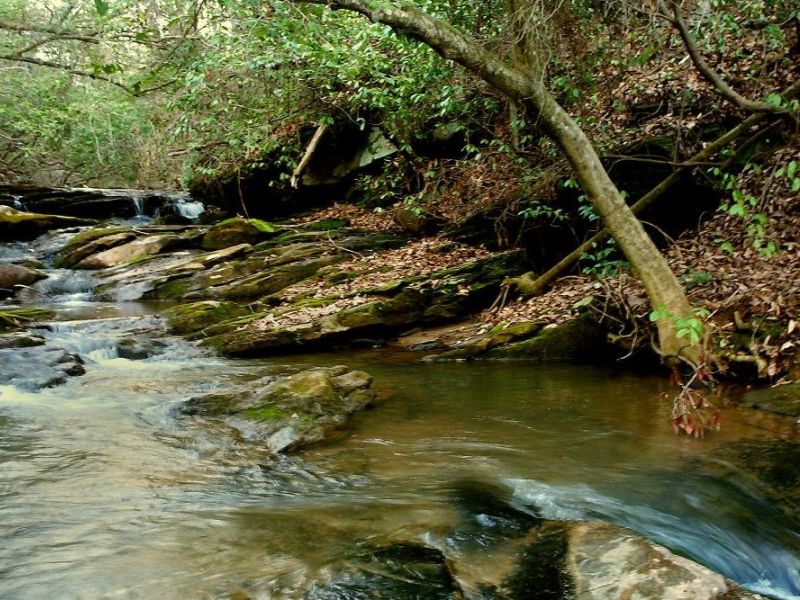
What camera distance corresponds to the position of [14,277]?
14.0 meters

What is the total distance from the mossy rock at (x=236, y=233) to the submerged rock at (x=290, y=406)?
28.2 ft

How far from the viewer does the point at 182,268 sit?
14.1 m

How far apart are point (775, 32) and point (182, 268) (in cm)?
1157

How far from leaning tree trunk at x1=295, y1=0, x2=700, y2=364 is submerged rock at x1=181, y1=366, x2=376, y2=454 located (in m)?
3.45

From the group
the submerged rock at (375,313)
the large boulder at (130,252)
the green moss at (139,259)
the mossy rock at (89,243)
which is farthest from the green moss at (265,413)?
the mossy rock at (89,243)

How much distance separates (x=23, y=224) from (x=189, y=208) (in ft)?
16.4

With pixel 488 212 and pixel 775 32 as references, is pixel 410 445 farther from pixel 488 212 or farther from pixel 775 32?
Answer: pixel 488 212

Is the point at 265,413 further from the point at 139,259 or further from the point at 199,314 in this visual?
the point at 139,259

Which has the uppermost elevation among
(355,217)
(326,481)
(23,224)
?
(23,224)

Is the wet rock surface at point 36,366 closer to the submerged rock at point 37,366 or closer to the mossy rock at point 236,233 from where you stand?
the submerged rock at point 37,366

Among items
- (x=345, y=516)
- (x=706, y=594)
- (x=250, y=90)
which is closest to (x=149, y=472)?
(x=345, y=516)

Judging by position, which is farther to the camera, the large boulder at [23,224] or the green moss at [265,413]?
the large boulder at [23,224]

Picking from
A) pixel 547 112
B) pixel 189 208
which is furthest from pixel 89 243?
pixel 547 112

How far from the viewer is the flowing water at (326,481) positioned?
12.0 feet
